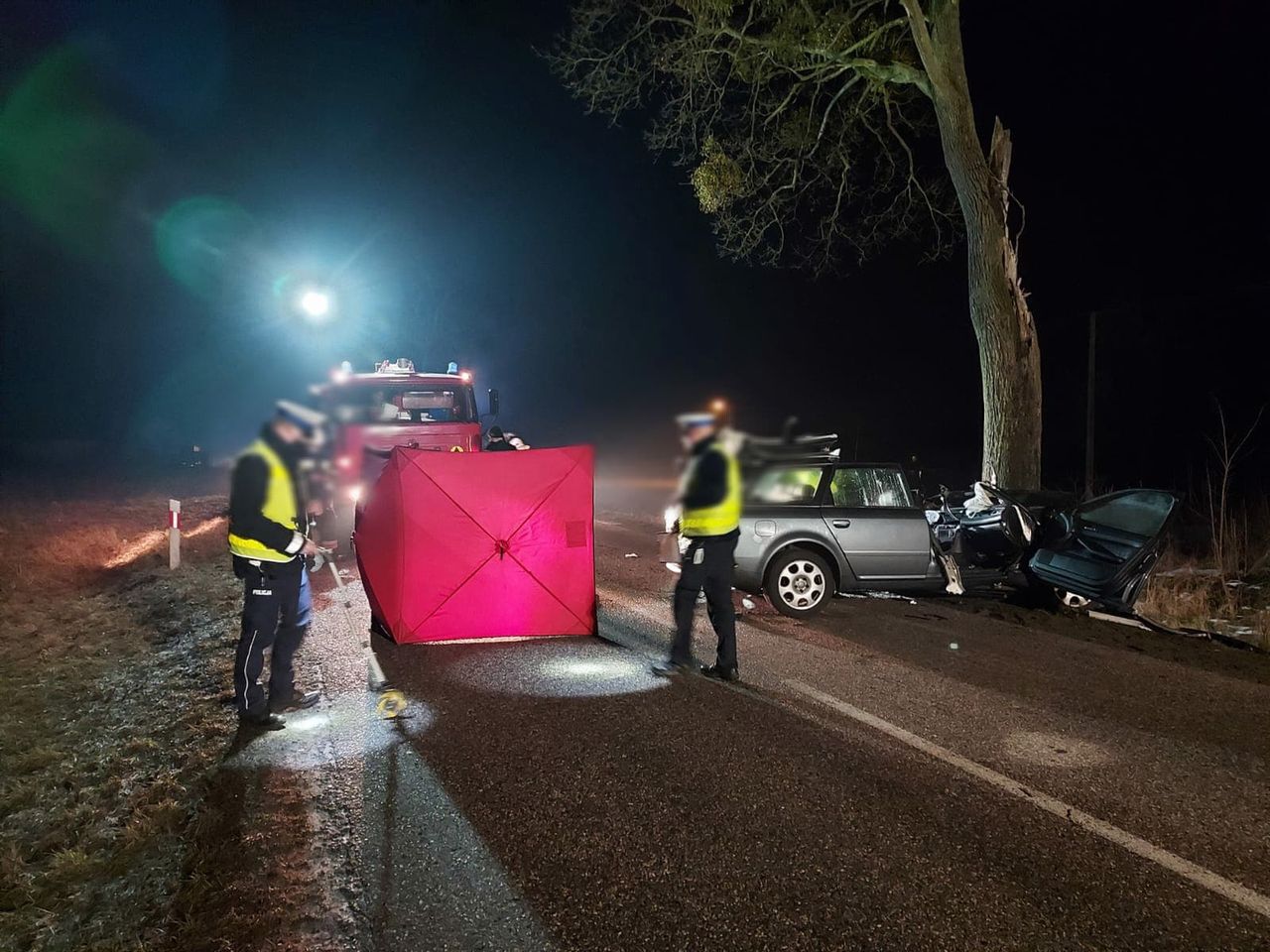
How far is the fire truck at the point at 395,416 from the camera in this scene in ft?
31.3

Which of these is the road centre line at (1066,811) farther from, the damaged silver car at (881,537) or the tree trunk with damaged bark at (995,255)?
the tree trunk with damaged bark at (995,255)

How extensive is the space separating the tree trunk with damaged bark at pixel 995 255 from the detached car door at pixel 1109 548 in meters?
3.76

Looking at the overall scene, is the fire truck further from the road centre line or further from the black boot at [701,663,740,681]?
the road centre line

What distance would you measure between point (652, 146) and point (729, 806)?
41.3ft

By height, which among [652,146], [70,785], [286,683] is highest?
[652,146]

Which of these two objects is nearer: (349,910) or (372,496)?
(349,910)

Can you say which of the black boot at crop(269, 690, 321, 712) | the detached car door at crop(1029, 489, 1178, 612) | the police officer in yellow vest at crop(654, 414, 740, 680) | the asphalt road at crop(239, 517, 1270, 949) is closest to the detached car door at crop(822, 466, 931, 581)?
the detached car door at crop(1029, 489, 1178, 612)

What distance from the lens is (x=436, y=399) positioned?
1191 centimetres

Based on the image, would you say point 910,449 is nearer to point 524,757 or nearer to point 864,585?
point 864,585

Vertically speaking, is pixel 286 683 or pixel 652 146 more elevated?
pixel 652 146

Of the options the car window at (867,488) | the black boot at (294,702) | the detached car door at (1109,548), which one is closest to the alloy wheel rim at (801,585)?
the car window at (867,488)

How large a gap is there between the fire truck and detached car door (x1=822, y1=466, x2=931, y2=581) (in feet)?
13.9

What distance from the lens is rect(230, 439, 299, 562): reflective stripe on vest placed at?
495 centimetres

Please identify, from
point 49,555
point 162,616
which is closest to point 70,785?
point 162,616
